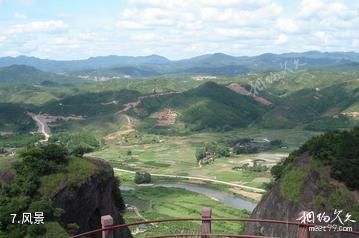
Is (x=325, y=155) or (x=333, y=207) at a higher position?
(x=325, y=155)

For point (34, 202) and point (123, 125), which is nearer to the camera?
point (34, 202)

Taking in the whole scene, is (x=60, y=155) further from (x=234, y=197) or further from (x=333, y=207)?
(x=234, y=197)

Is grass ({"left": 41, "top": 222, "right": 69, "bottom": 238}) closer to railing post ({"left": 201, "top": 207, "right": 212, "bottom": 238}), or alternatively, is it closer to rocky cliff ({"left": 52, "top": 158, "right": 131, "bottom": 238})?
rocky cliff ({"left": 52, "top": 158, "right": 131, "bottom": 238})

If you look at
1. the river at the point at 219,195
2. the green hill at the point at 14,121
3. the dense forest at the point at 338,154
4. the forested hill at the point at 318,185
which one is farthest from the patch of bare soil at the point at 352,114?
the forested hill at the point at 318,185

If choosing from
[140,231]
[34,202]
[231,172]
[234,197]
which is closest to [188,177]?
[231,172]

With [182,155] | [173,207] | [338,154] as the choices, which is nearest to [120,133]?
[182,155]

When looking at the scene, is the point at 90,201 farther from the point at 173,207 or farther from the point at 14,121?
the point at 14,121

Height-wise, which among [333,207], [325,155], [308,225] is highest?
[308,225]

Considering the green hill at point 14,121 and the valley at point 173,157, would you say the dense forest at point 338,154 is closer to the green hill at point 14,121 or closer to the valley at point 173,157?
the valley at point 173,157
